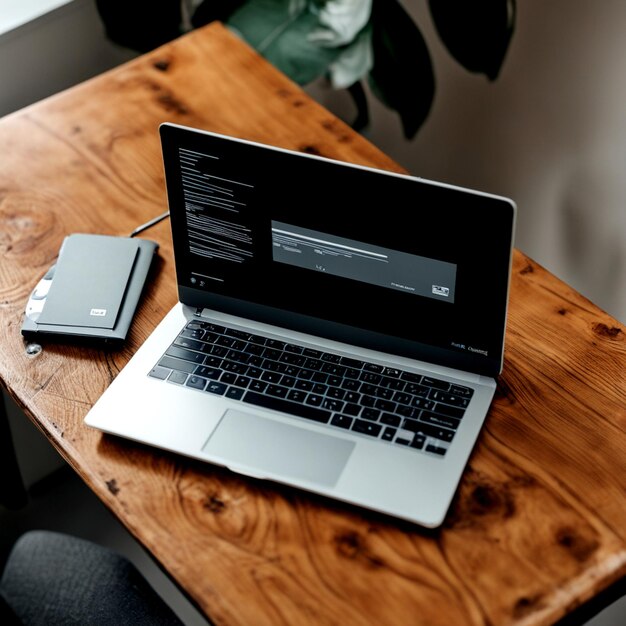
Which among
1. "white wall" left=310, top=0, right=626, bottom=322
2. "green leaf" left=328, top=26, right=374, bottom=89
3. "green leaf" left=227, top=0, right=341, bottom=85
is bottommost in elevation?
"white wall" left=310, top=0, right=626, bottom=322

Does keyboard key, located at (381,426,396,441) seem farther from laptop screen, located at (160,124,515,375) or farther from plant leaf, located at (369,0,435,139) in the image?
plant leaf, located at (369,0,435,139)

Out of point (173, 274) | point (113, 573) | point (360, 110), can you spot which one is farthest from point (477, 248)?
point (360, 110)

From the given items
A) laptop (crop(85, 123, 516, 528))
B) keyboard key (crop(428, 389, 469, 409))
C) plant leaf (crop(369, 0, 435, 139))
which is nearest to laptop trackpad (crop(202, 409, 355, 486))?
laptop (crop(85, 123, 516, 528))

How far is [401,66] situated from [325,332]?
0.83 meters

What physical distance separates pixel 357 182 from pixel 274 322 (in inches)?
8.7

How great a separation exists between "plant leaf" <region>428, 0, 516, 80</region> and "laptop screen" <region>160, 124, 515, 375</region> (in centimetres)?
78

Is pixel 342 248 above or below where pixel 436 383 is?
above

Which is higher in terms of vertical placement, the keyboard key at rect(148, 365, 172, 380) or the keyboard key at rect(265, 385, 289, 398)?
the keyboard key at rect(148, 365, 172, 380)

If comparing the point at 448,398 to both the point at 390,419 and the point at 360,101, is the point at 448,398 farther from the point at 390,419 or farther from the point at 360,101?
the point at 360,101

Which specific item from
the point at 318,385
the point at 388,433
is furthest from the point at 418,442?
the point at 318,385

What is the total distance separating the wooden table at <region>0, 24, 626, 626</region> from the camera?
0.91 m

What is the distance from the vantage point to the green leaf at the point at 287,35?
5.49 feet

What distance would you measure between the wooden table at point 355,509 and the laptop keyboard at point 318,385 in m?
0.06

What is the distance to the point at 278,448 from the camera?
1007 mm
